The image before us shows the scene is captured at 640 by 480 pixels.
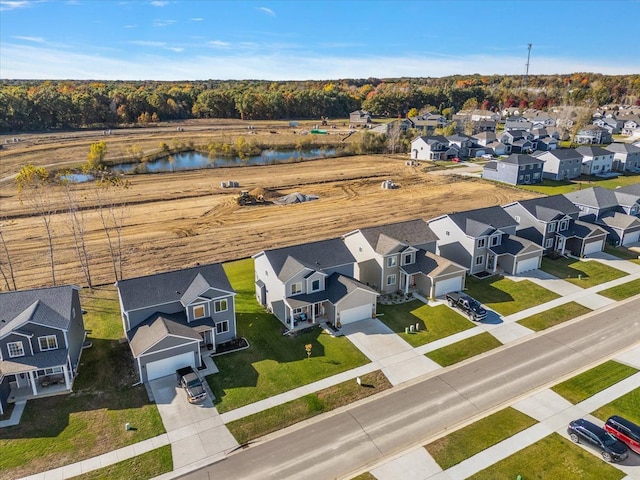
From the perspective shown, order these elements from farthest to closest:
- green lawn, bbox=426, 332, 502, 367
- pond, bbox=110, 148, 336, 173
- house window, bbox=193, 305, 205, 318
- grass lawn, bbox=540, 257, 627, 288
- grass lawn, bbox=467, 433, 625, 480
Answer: pond, bbox=110, 148, 336, 173, grass lawn, bbox=540, 257, 627, 288, house window, bbox=193, 305, 205, 318, green lawn, bbox=426, 332, 502, 367, grass lawn, bbox=467, 433, 625, 480

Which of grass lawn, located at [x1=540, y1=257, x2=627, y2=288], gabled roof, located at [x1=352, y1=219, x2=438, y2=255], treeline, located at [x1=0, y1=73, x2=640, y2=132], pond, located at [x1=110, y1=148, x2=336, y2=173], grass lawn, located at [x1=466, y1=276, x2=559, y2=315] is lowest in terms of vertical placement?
grass lawn, located at [x1=466, y1=276, x2=559, y2=315]

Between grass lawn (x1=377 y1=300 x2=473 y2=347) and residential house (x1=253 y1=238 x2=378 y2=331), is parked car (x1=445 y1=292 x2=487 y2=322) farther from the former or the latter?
residential house (x1=253 y1=238 x2=378 y2=331)

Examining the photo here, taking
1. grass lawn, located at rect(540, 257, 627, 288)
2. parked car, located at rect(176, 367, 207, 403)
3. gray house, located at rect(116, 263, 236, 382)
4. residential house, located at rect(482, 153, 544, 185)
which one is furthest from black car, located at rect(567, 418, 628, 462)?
residential house, located at rect(482, 153, 544, 185)

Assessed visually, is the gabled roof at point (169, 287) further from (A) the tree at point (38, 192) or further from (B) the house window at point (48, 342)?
(A) the tree at point (38, 192)

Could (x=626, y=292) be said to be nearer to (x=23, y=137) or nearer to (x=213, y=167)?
(x=213, y=167)

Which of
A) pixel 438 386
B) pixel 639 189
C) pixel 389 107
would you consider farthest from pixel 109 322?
pixel 389 107

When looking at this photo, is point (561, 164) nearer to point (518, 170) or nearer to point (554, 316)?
point (518, 170)
